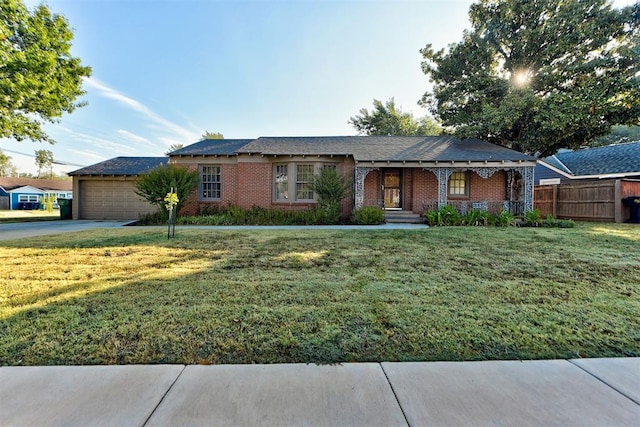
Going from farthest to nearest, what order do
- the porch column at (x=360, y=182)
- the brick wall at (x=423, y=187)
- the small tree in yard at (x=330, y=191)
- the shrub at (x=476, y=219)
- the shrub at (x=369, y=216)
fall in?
the brick wall at (x=423, y=187), the porch column at (x=360, y=182), the small tree in yard at (x=330, y=191), the shrub at (x=369, y=216), the shrub at (x=476, y=219)

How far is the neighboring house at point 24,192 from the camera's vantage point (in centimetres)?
3491

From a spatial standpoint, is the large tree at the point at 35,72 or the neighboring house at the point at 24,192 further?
the neighboring house at the point at 24,192

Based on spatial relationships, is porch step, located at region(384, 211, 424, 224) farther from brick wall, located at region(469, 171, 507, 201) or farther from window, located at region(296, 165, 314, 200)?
window, located at region(296, 165, 314, 200)

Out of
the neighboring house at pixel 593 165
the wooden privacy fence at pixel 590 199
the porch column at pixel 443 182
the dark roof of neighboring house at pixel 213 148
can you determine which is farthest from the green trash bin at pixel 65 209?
the neighboring house at pixel 593 165

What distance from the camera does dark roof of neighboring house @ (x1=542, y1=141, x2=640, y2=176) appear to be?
54.3ft

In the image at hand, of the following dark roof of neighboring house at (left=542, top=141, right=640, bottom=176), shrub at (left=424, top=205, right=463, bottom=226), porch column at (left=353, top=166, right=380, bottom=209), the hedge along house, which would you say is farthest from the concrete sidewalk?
dark roof of neighboring house at (left=542, top=141, right=640, bottom=176)

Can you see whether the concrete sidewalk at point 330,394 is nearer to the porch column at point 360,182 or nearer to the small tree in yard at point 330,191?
the small tree in yard at point 330,191

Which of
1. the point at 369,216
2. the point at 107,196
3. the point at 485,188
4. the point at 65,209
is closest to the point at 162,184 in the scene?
the point at 107,196

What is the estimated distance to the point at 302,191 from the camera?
13.9 metres

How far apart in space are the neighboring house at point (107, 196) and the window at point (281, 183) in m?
6.93

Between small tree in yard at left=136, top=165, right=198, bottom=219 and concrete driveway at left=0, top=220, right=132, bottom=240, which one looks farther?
small tree in yard at left=136, top=165, right=198, bottom=219

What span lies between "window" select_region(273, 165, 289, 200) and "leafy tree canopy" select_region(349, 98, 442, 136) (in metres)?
17.7

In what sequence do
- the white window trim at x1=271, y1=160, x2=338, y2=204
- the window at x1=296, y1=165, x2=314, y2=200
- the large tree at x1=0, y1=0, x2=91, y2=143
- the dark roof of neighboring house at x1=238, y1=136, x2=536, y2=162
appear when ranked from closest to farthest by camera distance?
the large tree at x1=0, y1=0, x2=91, y2=143 < the dark roof of neighboring house at x1=238, y1=136, x2=536, y2=162 < the white window trim at x1=271, y1=160, x2=338, y2=204 < the window at x1=296, y1=165, x2=314, y2=200

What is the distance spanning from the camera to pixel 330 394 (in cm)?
186
